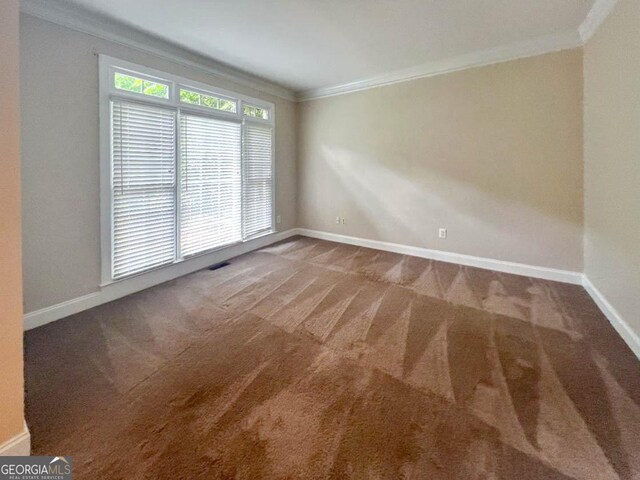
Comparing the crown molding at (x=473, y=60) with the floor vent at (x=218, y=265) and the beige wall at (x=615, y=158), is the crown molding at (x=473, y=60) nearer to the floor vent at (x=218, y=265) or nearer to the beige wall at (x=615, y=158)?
the beige wall at (x=615, y=158)

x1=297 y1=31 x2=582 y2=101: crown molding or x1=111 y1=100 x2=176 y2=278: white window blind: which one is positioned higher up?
x1=297 y1=31 x2=582 y2=101: crown molding

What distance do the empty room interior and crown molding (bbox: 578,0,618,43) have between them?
3 cm

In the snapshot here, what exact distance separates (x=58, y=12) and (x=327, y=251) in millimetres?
3979

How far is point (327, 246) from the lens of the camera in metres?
5.21

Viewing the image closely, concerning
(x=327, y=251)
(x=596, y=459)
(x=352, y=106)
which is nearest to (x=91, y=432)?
(x=596, y=459)

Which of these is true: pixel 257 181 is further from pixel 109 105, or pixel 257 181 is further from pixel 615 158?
pixel 615 158

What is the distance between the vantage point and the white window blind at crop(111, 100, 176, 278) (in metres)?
2.99

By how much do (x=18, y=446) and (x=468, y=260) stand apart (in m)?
4.51

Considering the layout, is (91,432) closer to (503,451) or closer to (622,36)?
(503,451)

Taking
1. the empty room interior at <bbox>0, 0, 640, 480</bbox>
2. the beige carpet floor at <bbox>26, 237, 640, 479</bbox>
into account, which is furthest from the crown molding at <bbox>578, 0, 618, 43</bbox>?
the beige carpet floor at <bbox>26, 237, 640, 479</bbox>

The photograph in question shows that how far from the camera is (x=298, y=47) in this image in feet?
11.5

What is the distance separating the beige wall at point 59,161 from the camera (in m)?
2.42

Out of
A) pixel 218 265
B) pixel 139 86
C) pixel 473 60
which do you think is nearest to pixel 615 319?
pixel 473 60

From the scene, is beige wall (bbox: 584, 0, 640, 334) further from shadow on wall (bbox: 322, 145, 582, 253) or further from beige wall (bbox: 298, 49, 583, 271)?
shadow on wall (bbox: 322, 145, 582, 253)
